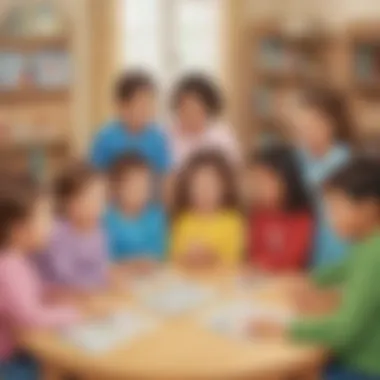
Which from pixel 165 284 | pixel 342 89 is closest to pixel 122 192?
pixel 165 284

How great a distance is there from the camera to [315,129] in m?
3.19

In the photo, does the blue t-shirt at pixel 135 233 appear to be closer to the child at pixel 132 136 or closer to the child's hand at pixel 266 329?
the child at pixel 132 136

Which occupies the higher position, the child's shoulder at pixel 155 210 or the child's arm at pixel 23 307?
the child's shoulder at pixel 155 210

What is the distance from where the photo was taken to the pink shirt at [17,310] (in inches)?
91.0

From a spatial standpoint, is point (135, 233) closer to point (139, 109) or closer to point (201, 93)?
point (139, 109)

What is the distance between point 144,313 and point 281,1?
12.1 ft

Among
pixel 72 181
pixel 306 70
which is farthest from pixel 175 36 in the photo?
pixel 72 181

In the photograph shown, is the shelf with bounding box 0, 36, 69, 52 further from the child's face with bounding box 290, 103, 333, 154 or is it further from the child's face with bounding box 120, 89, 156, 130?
the child's face with bounding box 290, 103, 333, 154

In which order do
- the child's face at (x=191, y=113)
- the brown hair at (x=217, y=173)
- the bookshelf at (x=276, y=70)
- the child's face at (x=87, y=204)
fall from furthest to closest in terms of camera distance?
the bookshelf at (x=276, y=70)
the child's face at (x=191, y=113)
the brown hair at (x=217, y=173)
the child's face at (x=87, y=204)

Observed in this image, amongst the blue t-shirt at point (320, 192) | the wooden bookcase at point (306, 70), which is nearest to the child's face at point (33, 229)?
the blue t-shirt at point (320, 192)

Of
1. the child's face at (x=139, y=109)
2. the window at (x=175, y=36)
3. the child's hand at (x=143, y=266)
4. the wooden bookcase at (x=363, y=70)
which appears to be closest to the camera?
the child's hand at (x=143, y=266)

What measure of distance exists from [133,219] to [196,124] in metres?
0.78

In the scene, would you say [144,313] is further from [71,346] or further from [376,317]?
[376,317]

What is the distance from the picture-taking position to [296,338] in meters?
2.19
